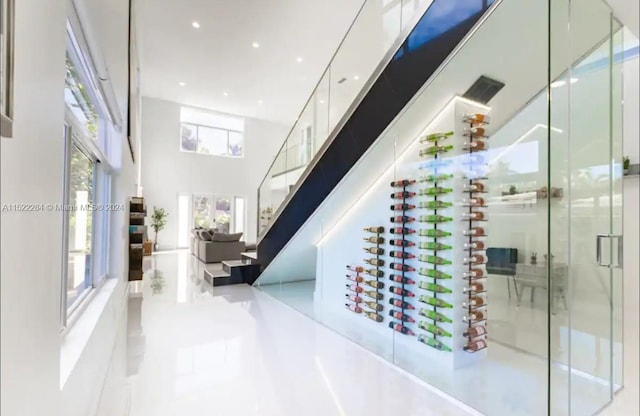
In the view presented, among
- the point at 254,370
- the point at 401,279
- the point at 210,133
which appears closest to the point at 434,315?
the point at 401,279

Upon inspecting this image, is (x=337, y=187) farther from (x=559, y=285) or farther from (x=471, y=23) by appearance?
(x=559, y=285)

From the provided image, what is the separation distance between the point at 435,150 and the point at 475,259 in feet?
3.81

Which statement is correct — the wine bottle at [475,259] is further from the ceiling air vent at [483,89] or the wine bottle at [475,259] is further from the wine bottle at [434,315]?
the ceiling air vent at [483,89]

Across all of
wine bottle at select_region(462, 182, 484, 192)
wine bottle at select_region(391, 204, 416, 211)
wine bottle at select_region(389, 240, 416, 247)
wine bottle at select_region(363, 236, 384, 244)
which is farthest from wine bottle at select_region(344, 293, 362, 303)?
wine bottle at select_region(462, 182, 484, 192)

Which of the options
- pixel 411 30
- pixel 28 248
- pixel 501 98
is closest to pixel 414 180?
pixel 501 98

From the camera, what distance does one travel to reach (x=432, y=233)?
10.4 ft

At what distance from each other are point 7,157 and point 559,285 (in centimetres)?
320

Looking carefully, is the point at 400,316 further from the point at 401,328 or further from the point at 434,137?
the point at 434,137

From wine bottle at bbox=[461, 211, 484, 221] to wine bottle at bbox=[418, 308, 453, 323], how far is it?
38.7 inches

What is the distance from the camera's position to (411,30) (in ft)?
8.95

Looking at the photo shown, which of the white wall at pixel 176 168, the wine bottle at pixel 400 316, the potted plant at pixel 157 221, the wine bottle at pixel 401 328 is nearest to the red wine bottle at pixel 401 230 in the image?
the wine bottle at pixel 400 316

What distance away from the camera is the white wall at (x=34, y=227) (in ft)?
2.79

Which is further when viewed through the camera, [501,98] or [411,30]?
[501,98]

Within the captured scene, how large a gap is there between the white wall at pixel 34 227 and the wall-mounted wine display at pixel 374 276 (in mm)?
Result: 2992
